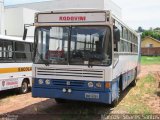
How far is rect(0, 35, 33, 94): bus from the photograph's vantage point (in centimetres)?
1414

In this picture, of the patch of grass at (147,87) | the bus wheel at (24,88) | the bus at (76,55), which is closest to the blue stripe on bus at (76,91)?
the bus at (76,55)

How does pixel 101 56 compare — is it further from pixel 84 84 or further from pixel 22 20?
pixel 22 20

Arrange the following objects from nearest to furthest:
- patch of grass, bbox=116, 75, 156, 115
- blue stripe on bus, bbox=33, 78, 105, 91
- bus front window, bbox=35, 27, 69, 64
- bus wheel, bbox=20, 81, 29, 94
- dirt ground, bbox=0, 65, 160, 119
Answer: blue stripe on bus, bbox=33, 78, 105, 91 < bus front window, bbox=35, 27, 69, 64 < patch of grass, bbox=116, 75, 156, 115 < dirt ground, bbox=0, 65, 160, 119 < bus wheel, bbox=20, 81, 29, 94

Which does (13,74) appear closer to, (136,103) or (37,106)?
(37,106)

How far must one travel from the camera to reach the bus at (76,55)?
33.0 ft

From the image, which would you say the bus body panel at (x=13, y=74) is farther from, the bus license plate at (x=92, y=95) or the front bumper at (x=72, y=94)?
the bus license plate at (x=92, y=95)

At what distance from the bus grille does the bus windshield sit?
0.22 meters

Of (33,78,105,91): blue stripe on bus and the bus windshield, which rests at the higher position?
the bus windshield

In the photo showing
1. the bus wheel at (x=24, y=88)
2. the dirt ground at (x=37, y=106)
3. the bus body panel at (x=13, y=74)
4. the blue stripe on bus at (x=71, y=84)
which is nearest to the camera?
the blue stripe on bus at (x=71, y=84)

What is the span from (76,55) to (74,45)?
31 cm

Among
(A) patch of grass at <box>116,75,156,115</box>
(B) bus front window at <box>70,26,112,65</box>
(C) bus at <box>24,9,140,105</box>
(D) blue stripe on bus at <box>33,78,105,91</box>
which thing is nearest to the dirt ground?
(A) patch of grass at <box>116,75,156,115</box>

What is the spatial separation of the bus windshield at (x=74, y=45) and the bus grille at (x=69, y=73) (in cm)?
22

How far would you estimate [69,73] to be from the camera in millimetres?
10312

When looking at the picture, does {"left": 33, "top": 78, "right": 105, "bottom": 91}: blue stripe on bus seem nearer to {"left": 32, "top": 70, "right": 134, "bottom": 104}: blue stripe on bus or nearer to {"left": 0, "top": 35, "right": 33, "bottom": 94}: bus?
{"left": 32, "top": 70, "right": 134, "bottom": 104}: blue stripe on bus
